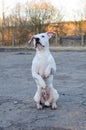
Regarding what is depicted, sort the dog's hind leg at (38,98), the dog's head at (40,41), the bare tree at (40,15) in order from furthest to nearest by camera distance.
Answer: the bare tree at (40,15) → the dog's hind leg at (38,98) → the dog's head at (40,41)

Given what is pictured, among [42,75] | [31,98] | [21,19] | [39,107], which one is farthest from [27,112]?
[21,19]

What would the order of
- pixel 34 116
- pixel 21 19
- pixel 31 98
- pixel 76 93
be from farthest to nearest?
1. pixel 21 19
2. pixel 76 93
3. pixel 31 98
4. pixel 34 116

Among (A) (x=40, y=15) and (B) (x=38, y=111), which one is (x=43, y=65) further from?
(A) (x=40, y=15)

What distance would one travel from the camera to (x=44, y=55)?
6840 millimetres

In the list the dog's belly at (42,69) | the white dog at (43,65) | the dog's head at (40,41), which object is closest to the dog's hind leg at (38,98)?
the white dog at (43,65)

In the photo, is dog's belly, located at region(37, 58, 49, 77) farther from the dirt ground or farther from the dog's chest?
the dirt ground

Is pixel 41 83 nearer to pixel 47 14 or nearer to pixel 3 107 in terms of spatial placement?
pixel 3 107

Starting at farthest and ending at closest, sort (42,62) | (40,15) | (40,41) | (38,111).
→ (40,15)
(38,111)
(42,62)
(40,41)

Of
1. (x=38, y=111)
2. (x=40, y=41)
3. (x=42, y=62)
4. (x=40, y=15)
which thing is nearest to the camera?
(x=40, y=41)

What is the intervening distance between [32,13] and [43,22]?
1583mm

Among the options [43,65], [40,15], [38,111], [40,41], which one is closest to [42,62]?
[43,65]

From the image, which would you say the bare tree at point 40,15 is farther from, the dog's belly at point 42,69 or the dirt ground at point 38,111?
the dog's belly at point 42,69

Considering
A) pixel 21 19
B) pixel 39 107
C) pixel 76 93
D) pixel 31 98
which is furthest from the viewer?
pixel 21 19

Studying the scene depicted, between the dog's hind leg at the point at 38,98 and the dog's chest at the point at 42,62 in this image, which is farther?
the dog's hind leg at the point at 38,98
